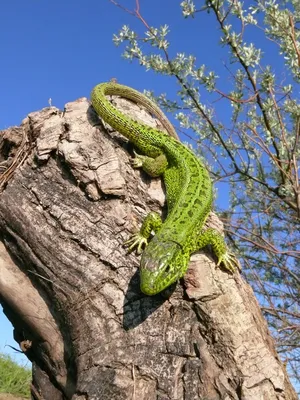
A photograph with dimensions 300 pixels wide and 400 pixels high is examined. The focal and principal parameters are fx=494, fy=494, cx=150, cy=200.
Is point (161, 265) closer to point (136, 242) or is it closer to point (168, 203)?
point (136, 242)

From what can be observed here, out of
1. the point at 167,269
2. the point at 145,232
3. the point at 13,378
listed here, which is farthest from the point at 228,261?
the point at 13,378

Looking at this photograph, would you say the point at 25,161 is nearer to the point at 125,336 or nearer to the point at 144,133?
the point at 144,133

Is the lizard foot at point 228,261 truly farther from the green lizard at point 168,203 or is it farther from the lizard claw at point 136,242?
the lizard claw at point 136,242

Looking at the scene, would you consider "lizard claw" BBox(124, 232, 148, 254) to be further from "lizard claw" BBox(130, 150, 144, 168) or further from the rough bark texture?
"lizard claw" BBox(130, 150, 144, 168)

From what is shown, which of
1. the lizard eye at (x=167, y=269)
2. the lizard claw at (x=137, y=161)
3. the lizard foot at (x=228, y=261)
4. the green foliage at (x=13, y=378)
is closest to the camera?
the lizard eye at (x=167, y=269)

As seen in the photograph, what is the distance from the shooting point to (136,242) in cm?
428

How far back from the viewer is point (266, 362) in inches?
142

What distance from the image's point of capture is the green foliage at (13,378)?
37.9ft

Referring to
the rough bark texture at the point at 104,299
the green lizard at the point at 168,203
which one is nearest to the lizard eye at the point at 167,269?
the green lizard at the point at 168,203

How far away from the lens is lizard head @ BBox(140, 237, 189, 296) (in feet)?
12.2

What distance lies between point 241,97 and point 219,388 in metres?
5.67

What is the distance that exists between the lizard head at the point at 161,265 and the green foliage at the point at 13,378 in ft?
28.8

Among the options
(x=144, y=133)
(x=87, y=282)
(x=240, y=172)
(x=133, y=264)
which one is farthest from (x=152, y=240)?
(x=240, y=172)

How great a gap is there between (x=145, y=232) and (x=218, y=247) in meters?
0.67
